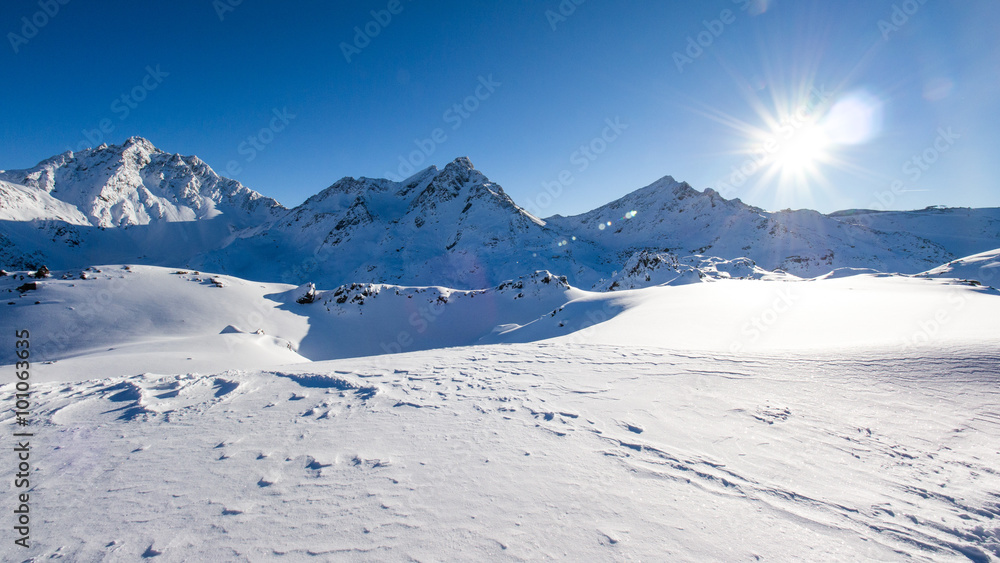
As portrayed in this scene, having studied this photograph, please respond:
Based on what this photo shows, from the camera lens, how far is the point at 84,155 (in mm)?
105000

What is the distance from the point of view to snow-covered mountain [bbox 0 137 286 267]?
75.9 metres

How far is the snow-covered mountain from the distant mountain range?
0.37 m

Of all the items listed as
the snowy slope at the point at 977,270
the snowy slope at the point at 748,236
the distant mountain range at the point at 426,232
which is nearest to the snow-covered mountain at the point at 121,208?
the distant mountain range at the point at 426,232

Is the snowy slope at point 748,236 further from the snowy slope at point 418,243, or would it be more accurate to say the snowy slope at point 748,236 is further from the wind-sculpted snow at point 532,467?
the wind-sculpted snow at point 532,467

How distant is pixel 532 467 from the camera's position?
274cm

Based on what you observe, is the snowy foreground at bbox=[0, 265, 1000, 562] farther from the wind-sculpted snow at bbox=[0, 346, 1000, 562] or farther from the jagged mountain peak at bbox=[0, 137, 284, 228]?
the jagged mountain peak at bbox=[0, 137, 284, 228]

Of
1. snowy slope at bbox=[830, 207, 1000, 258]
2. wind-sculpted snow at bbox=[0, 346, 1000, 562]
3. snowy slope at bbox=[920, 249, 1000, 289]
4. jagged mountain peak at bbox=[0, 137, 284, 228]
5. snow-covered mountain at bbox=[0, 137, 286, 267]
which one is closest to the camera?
wind-sculpted snow at bbox=[0, 346, 1000, 562]

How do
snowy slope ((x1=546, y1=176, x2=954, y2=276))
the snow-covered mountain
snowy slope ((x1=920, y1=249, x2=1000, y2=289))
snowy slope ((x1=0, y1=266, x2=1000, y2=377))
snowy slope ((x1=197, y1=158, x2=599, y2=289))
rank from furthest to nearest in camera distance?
the snow-covered mountain, snowy slope ((x1=546, y1=176, x2=954, y2=276)), snowy slope ((x1=197, y1=158, x2=599, y2=289)), snowy slope ((x1=920, y1=249, x2=1000, y2=289)), snowy slope ((x1=0, y1=266, x2=1000, y2=377))

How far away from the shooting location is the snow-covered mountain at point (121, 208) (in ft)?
249

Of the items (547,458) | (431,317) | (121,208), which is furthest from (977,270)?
(121,208)

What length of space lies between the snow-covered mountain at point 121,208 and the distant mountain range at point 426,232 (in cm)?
37

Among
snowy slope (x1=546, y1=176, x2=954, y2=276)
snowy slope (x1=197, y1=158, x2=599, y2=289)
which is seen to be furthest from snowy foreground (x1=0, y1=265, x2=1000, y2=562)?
snowy slope (x1=546, y1=176, x2=954, y2=276)

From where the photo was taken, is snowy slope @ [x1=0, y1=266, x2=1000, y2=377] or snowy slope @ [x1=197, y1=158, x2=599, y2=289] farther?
snowy slope @ [x1=197, y1=158, x2=599, y2=289]

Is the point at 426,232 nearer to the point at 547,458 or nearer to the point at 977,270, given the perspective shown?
the point at 977,270
